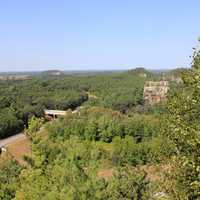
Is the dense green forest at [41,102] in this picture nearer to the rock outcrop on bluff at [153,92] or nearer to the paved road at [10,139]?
the paved road at [10,139]

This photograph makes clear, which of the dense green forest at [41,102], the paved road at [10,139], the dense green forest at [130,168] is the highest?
the dense green forest at [130,168]

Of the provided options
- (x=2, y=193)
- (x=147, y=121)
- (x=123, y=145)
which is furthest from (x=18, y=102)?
(x=2, y=193)

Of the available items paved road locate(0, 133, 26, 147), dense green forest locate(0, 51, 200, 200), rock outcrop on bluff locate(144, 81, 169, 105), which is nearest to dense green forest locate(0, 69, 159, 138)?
paved road locate(0, 133, 26, 147)

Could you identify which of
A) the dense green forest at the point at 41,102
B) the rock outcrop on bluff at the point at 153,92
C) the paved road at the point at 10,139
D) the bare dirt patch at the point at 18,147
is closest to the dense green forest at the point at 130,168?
the bare dirt patch at the point at 18,147

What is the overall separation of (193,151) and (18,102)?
79.4 metres

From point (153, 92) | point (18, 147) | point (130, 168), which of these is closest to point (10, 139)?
point (18, 147)

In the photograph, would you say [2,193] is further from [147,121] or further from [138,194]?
[147,121]

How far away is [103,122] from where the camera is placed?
203 feet

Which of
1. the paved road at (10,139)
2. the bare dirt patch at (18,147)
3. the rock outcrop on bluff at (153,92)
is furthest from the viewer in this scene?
the rock outcrop on bluff at (153,92)

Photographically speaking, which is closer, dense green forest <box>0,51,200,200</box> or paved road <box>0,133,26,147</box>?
dense green forest <box>0,51,200,200</box>

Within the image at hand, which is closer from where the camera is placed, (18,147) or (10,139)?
(18,147)

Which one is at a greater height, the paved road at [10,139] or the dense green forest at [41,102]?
the dense green forest at [41,102]

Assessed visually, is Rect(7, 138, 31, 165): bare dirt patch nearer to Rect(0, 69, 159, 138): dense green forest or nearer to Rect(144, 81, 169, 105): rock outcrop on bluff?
Rect(0, 69, 159, 138): dense green forest

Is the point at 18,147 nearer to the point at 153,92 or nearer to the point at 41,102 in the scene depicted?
the point at 41,102
